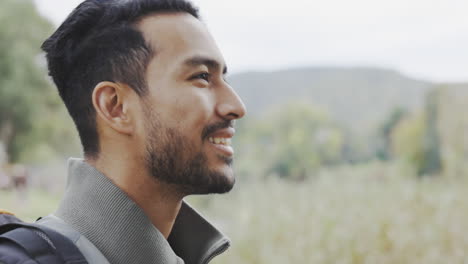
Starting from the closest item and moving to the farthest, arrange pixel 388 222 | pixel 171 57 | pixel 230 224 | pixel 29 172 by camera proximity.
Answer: pixel 171 57, pixel 388 222, pixel 230 224, pixel 29 172

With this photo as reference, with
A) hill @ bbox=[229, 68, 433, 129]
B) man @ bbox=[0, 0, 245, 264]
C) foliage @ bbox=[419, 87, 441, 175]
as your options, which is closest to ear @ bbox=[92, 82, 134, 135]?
man @ bbox=[0, 0, 245, 264]

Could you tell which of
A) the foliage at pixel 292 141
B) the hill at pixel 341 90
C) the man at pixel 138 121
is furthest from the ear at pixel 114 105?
the hill at pixel 341 90

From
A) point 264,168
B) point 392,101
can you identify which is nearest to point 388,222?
point 264,168

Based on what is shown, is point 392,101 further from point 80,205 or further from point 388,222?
point 80,205

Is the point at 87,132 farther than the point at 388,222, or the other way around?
the point at 388,222

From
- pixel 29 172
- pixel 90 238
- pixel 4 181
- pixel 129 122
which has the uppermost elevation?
pixel 129 122

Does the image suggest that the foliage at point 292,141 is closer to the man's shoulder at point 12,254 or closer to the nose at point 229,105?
the nose at point 229,105

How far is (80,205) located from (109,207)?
4 cm

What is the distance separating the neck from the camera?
685 millimetres

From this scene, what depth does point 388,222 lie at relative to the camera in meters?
2.32

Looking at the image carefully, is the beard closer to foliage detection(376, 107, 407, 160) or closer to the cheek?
the cheek

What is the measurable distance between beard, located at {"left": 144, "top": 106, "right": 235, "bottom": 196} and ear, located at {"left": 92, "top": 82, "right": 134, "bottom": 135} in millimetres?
27

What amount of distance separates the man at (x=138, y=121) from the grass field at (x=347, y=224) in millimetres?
1492

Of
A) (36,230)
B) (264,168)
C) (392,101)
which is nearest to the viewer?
(36,230)
